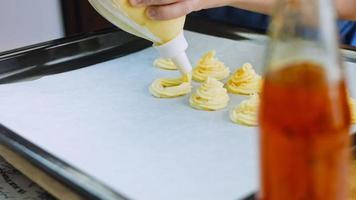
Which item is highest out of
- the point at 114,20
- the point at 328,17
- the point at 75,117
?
the point at 328,17

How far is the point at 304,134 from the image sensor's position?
0.37 m

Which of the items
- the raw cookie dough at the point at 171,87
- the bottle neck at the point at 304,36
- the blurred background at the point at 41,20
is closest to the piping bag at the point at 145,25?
the raw cookie dough at the point at 171,87

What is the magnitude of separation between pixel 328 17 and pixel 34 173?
501 mm

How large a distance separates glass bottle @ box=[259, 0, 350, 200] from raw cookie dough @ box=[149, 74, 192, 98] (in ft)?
2.15

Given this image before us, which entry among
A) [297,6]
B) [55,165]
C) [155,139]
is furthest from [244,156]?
[297,6]

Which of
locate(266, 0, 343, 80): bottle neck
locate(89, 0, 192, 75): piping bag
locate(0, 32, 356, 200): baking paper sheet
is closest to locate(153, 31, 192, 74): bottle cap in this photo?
locate(89, 0, 192, 75): piping bag

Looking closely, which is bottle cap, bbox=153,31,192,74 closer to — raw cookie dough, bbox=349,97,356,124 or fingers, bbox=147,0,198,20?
fingers, bbox=147,0,198,20

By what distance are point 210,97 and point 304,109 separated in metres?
0.63

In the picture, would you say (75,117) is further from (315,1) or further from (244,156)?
(315,1)

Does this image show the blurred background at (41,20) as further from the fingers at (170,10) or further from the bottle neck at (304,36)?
the bottle neck at (304,36)

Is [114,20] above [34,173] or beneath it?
above

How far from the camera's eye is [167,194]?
71 centimetres

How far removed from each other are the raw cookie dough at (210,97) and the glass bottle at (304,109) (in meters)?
0.59

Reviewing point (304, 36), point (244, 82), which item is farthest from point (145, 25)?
point (304, 36)
